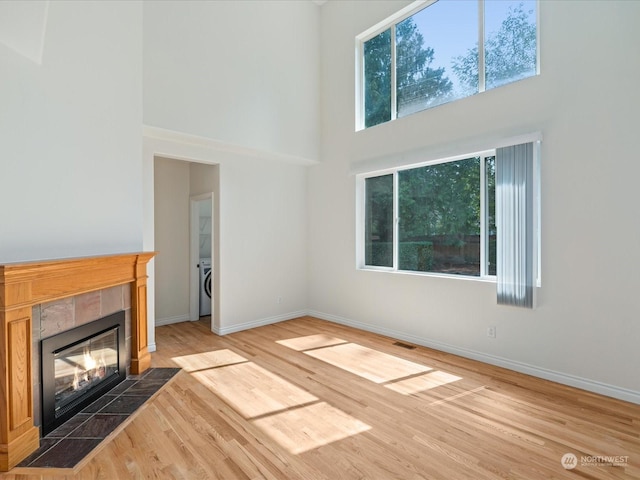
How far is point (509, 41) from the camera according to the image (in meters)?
3.60

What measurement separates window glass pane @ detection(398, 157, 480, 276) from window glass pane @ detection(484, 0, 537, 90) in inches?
37.7

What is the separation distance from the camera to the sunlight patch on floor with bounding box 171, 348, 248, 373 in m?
3.71

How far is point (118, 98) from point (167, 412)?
2979 millimetres

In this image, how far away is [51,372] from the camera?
2.49 m

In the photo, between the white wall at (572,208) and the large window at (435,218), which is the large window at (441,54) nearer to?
the white wall at (572,208)

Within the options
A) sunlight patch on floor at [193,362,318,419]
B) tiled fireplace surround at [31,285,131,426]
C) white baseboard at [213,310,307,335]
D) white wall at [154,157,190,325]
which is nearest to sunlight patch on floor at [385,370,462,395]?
sunlight patch on floor at [193,362,318,419]

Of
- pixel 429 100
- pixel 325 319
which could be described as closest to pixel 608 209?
pixel 429 100

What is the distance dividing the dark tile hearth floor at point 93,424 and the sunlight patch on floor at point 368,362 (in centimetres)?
174

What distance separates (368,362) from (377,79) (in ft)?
13.1

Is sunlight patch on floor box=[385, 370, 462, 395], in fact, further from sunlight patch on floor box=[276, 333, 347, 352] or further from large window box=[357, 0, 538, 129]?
large window box=[357, 0, 538, 129]

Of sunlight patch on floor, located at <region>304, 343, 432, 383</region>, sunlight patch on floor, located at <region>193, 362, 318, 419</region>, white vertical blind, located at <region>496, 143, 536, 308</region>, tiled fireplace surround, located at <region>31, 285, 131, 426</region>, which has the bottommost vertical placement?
sunlight patch on floor, located at <region>193, 362, 318, 419</region>

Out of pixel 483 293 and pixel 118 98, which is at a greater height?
pixel 118 98

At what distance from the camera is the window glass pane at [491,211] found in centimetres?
375

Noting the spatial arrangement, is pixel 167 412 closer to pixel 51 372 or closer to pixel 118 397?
pixel 118 397
